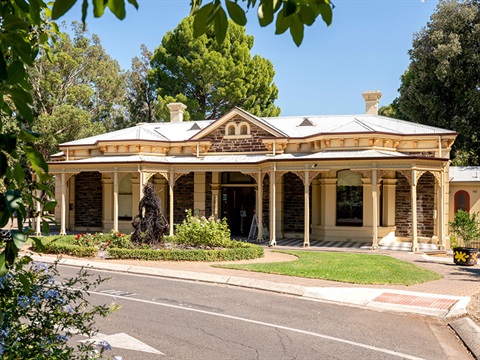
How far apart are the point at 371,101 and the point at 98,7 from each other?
26307 mm

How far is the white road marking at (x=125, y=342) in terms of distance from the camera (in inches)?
269

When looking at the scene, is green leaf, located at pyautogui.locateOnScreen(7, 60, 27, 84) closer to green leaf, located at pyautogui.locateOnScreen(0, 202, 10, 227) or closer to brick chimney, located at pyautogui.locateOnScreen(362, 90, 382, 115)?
green leaf, located at pyautogui.locateOnScreen(0, 202, 10, 227)

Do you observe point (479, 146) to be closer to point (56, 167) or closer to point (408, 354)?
point (56, 167)

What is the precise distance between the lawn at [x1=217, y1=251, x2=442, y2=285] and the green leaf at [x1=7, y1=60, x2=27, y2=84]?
37.5ft

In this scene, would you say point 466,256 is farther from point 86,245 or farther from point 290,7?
point 290,7

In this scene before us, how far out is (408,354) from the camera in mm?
6824

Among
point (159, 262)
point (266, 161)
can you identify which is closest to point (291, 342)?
point (159, 262)

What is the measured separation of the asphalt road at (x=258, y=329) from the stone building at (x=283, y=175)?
10.4 metres

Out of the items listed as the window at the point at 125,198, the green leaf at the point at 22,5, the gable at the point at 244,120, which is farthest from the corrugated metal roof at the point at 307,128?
the green leaf at the point at 22,5

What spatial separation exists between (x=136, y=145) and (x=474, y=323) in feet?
61.7

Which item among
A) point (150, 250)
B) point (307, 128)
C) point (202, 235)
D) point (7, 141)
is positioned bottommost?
point (150, 250)

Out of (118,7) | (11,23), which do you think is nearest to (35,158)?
(11,23)

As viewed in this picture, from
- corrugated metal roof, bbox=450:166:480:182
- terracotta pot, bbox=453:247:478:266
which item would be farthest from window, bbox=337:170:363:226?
terracotta pot, bbox=453:247:478:266

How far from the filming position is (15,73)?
1.91 m
